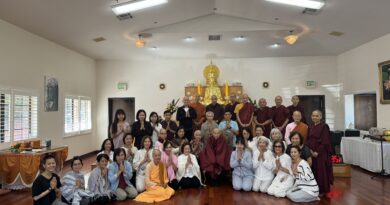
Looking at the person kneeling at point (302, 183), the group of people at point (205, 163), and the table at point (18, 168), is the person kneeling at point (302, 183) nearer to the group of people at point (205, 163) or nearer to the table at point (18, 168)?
the group of people at point (205, 163)

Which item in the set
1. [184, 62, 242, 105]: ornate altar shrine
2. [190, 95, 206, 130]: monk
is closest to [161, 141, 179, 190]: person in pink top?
[190, 95, 206, 130]: monk

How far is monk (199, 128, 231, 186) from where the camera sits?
16.3 ft

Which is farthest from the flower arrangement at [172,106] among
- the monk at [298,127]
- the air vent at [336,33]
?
the air vent at [336,33]

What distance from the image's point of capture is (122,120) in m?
5.23

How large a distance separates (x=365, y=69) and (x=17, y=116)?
759cm

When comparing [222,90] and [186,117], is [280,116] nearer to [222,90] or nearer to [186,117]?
[186,117]

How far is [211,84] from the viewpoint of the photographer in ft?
27.7

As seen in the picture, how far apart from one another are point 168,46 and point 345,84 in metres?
5.03

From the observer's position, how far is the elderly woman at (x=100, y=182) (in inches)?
157

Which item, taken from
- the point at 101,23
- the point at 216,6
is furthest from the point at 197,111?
the point at 101,23

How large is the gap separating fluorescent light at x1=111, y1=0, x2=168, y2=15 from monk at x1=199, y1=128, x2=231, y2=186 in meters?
2.46

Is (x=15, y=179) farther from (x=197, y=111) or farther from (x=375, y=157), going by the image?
(x=375, y=157)

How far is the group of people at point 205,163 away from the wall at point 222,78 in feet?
10.2

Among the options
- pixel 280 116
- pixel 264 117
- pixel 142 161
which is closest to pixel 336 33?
pixel 280 116
